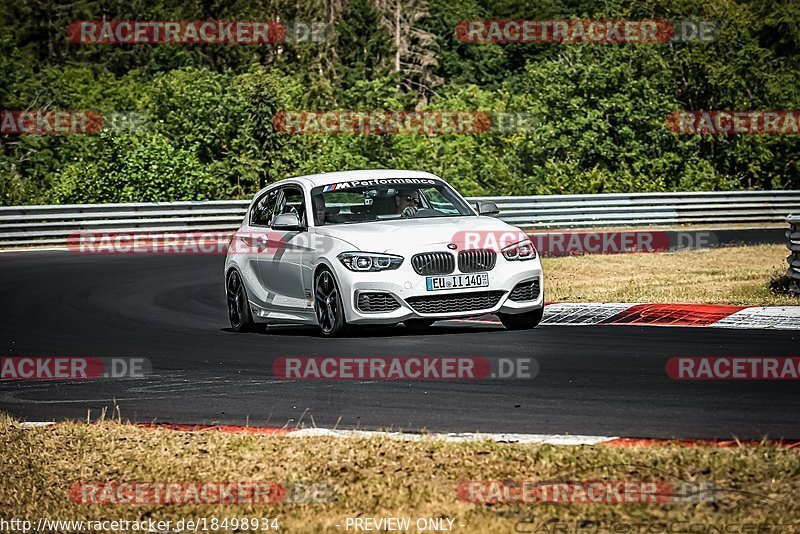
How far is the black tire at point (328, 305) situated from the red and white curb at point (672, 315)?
2.37 metres

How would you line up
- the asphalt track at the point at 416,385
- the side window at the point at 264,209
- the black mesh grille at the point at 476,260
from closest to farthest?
the asphalt track at the point at 416,385 → the black mesh grille at the point at 476,260 → the side window at the point at 264,209

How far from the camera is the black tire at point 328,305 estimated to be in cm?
1271

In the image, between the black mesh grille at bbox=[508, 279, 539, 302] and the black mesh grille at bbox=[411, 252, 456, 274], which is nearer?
the black mesh grille at bbox=[411, 252, 456, 274]

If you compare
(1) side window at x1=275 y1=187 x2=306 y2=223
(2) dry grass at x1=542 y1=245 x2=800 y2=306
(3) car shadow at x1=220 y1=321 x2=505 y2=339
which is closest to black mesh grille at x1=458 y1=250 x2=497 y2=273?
(3) car shadow at x1=220 y1=321 x2=505 y2=339

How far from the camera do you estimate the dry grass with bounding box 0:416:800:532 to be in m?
5.71

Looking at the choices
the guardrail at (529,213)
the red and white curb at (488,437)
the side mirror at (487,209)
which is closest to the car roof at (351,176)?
the side mirror at (487,209)

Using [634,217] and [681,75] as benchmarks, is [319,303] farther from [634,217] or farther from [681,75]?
[681,75]

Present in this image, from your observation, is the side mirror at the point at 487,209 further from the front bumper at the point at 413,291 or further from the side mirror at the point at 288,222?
the side mirror at the point at 288,222

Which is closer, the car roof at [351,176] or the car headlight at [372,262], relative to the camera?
the car headlight at [372,262]

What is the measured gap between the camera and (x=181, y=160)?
4041cm

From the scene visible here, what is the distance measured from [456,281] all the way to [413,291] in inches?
16.0

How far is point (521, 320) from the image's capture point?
13.3m

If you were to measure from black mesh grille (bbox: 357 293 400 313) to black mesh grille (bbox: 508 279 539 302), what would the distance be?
3.68ft

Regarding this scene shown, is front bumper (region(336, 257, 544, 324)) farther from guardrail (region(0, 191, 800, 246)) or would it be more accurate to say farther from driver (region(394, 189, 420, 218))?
guardrail (region(0, 191, 800, 246))
